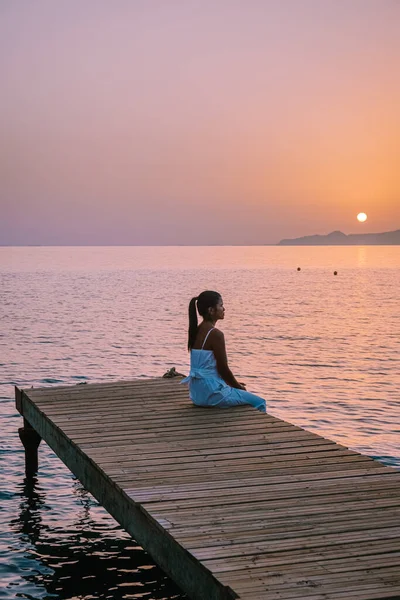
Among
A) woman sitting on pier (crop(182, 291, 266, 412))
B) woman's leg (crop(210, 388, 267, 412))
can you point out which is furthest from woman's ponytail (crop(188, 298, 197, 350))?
woman's leg (crop(210, 388, 267, 412))

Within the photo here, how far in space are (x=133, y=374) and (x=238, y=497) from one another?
1905cm

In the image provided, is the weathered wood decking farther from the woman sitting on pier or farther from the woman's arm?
the woman's arm

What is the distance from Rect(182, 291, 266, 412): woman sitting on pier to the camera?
11758 millimetres

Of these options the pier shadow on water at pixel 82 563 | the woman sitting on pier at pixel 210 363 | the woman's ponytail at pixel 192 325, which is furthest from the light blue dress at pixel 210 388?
the pier shadow on water at pixel 82 563

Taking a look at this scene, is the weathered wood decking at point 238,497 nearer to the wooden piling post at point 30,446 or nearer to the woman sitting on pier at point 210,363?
the woman sitting on pier at point 210,363

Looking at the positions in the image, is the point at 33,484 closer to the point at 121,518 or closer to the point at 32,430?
the point at 32,430

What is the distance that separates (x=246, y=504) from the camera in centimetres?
758

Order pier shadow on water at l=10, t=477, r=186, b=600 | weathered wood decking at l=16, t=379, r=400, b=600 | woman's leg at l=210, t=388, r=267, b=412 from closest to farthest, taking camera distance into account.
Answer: weathered wood decking at l=16, t=379, r=400, b=600
pier shadow on water at l=10, t=477, r=186, b=600
woman's leg at l=210, t=388, r=267, b=412

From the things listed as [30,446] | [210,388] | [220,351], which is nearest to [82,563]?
[210,388]

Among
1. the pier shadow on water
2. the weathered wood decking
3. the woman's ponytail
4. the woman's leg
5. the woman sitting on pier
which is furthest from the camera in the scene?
the woman's leg

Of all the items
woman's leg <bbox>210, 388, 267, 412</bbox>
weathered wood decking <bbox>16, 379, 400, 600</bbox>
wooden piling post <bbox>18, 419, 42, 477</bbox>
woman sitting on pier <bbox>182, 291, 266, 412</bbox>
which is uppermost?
woman sitting on pier <bbox>182, 291, 266, 412</bbox>

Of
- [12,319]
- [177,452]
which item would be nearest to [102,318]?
[12,319]

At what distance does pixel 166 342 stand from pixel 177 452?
2691cm

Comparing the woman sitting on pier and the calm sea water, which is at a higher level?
the woman sitting on pier
